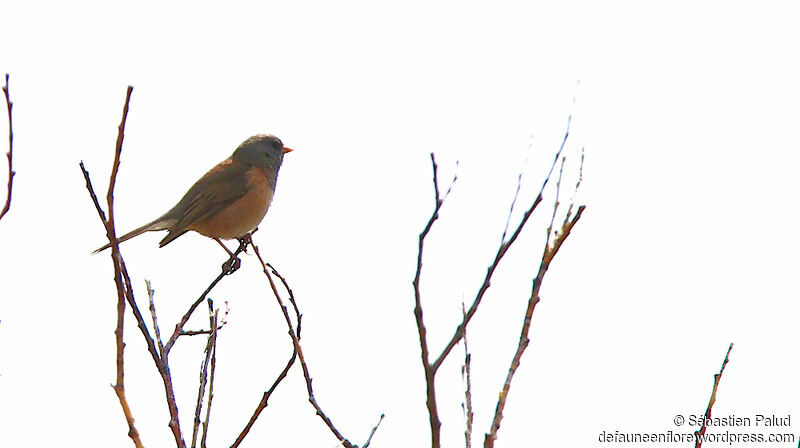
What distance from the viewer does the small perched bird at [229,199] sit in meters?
5.89

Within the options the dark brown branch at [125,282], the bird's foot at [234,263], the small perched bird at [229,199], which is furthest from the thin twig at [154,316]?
the small perched bird at [229,199]

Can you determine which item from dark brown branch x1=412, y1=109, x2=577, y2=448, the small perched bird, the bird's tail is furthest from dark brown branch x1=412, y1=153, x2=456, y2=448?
the bird's tail

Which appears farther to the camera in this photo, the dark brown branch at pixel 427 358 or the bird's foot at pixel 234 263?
the bird's foot at pixel 234 263

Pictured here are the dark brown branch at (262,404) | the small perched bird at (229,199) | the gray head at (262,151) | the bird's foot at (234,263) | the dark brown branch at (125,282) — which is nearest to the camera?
the dark brown branch at (125,282)

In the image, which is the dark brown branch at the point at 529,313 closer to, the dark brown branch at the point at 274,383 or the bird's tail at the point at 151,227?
the dark brown branch at the point at 274,383

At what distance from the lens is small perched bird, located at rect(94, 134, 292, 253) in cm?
589

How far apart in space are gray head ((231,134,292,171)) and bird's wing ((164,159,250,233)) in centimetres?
12

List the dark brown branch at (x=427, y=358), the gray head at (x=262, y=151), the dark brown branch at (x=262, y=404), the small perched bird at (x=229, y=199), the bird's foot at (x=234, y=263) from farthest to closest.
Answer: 1. the gray head at (x=262, y=151)
2. the small perched bird at (x=229, y=199)
3. the bird's foot at (x=234, y=263)
4. the dark brown branch at (x=262, y=404)
5. the dark brown branch at (x=427, y=358)

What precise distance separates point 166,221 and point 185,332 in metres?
3.02

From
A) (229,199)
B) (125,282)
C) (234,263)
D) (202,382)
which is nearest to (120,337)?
(125,282)

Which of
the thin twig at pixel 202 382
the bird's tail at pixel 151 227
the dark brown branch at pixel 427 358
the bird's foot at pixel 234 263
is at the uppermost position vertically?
the bird's tail at pixel 151 227

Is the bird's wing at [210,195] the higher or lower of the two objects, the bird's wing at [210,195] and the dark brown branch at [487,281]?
the higher

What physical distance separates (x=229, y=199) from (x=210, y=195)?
17 centimetres

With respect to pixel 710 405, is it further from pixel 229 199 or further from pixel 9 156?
pixel 229 199
